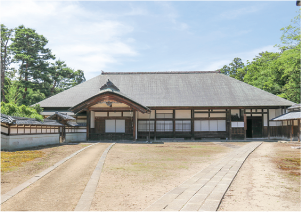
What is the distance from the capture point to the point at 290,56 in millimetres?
24641

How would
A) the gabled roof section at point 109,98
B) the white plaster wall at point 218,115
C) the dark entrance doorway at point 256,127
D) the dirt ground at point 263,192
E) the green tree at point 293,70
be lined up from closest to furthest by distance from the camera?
1. the dirt ground at point 263,192
2. the gabled roof section at point 109,98
3. the white plaster wall at point 218,115
4. the dark entrance doorway at point 256,127
5. the green tree at point 293,70

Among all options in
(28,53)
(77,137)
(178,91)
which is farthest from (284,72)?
(28,53)

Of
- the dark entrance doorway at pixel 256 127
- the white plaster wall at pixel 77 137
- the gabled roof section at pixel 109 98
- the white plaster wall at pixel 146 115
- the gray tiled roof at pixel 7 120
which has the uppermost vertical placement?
the gabled roof section at pixel 109 98

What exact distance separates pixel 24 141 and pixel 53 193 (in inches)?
423

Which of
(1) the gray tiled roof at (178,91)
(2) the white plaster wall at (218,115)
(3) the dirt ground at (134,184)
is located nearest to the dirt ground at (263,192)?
(3) the dirt ground at (134,184)

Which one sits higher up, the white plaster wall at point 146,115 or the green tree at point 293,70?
the green tree at point 293,70

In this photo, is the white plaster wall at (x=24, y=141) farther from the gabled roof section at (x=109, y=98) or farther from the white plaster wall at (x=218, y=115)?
the white plaster wall at (x=218, y=115)

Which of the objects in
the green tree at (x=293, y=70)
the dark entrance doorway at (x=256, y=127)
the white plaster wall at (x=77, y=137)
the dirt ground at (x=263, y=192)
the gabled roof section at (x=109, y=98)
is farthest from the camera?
the green tree at (x=293, y=70)

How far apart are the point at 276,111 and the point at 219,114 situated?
17.7 feet

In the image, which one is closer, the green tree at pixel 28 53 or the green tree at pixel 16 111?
the green tree at pixel 16 111

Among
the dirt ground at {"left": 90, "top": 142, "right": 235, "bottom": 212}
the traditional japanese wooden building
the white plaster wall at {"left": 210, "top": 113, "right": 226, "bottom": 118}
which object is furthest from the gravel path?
the white plaster wall at {"left": 210, "top": 113, "right": 226, "bottom": 118}

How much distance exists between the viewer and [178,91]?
25000mm

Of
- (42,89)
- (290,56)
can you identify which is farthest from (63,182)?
(42,89)

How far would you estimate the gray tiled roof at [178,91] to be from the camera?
22656mm
